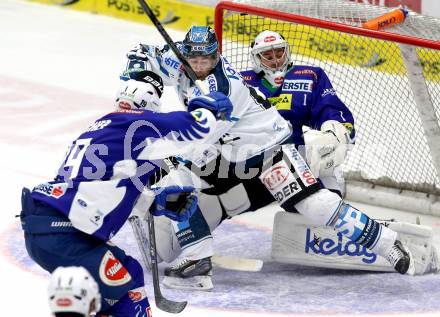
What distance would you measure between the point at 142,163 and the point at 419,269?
179 centimetres

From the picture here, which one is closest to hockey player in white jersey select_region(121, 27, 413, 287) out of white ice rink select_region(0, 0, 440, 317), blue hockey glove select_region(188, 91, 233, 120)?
white ice rink select_region(0, 0, 440, 317)

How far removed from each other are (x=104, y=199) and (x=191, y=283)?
1.26 meters

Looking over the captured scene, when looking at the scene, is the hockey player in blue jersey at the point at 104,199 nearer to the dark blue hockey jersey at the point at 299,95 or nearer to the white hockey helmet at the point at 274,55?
the white hockey helmet at the point at 274,55

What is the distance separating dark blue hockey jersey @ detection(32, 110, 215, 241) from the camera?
12.1ft

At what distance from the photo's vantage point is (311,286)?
4938mm

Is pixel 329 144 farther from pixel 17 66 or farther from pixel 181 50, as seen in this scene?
pixel 17 66

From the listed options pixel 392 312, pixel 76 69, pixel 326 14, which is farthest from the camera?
pixel 76 69

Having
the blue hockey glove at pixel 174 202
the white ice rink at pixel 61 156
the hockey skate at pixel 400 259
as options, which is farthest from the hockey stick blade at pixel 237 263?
the blue hockey glove at pixel 174 202

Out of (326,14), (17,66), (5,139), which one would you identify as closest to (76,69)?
(17,66)

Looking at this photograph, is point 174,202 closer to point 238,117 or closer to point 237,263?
point 238,117

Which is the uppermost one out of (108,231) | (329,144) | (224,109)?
(224,109)

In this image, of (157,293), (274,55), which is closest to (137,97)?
(157,293)

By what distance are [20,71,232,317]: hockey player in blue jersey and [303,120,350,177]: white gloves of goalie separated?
1475 millimetres

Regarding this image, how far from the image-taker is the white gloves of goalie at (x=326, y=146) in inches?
208
